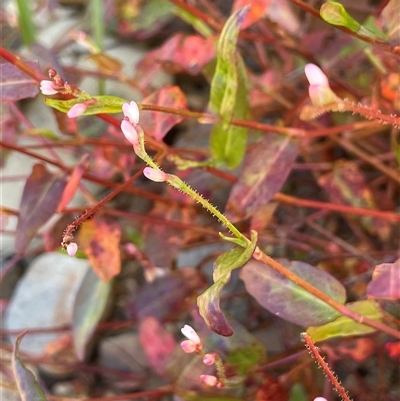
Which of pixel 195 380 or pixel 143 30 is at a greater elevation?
pixel 143 30

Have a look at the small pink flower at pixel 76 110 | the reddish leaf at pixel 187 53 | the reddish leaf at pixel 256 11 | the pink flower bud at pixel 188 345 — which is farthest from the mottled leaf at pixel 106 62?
the pink flower bud at pixel 188 345

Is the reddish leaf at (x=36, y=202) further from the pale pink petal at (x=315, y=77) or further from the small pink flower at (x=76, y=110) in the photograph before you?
the pale pink petal at (x=315, y=77)

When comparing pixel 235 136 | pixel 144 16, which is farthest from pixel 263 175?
pixel 144 16

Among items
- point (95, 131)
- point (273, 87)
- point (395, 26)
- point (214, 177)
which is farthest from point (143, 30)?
point (395, 26)

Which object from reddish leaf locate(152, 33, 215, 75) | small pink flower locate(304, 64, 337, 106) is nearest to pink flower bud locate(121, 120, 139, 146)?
small pink flower locate(304, 64, 337, 106)

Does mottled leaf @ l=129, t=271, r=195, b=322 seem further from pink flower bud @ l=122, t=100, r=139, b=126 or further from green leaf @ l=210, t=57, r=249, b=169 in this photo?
pink flower bud @ l=122, t=100, r=139, b=126

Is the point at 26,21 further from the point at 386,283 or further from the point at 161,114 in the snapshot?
the point at 386,283

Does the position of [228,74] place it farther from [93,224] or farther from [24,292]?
[24,292]
